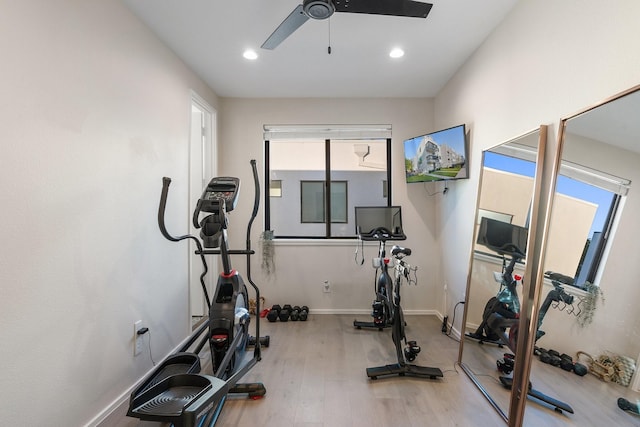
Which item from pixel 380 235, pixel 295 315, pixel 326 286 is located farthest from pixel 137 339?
pixel 380 235

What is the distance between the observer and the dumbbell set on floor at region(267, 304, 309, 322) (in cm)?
340

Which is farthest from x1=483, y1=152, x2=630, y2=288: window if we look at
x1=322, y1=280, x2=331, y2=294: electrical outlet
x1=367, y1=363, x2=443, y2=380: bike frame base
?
x1=322, y1=280, x2=331, y2=294: electrical outlet

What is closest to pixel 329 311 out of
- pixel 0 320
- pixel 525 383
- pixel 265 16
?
pixel 525 383

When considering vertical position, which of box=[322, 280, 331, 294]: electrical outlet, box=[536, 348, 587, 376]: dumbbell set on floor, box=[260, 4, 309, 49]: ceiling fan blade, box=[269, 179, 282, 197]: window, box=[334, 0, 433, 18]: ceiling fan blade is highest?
box=[334, 0, 433, 18]: ceiling fan blade

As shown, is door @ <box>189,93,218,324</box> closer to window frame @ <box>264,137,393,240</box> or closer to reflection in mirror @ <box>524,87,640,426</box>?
window frame @ <box>264,137,393,240</box>

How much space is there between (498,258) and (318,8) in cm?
209

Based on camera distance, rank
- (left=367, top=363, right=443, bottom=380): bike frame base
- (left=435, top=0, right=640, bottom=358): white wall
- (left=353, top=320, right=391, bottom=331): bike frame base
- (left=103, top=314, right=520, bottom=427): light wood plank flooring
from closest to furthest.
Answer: (left=435, top=0, right=640, bottom=358): white wall < (left=103, top=314, right=520, bottom=427): light wood plank flooring < (left=367, top=363, right=443, bottom=380): bike frame base < (left=353, top=320, right=391, bottom=331): bike frame base

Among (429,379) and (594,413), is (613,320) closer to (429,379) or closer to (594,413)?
(594,413)

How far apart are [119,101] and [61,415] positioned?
190cm

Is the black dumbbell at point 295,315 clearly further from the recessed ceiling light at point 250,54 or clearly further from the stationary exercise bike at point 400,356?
the recessed ceiling light at point 250,54

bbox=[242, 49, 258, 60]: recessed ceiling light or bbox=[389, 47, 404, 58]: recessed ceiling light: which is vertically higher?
bbox=[389, 47, 404, 58]: recessed ceiling light

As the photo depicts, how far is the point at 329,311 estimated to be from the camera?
368 cm

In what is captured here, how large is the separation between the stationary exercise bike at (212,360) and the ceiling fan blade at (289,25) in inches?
40.5

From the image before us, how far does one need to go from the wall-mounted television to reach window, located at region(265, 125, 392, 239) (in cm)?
37
